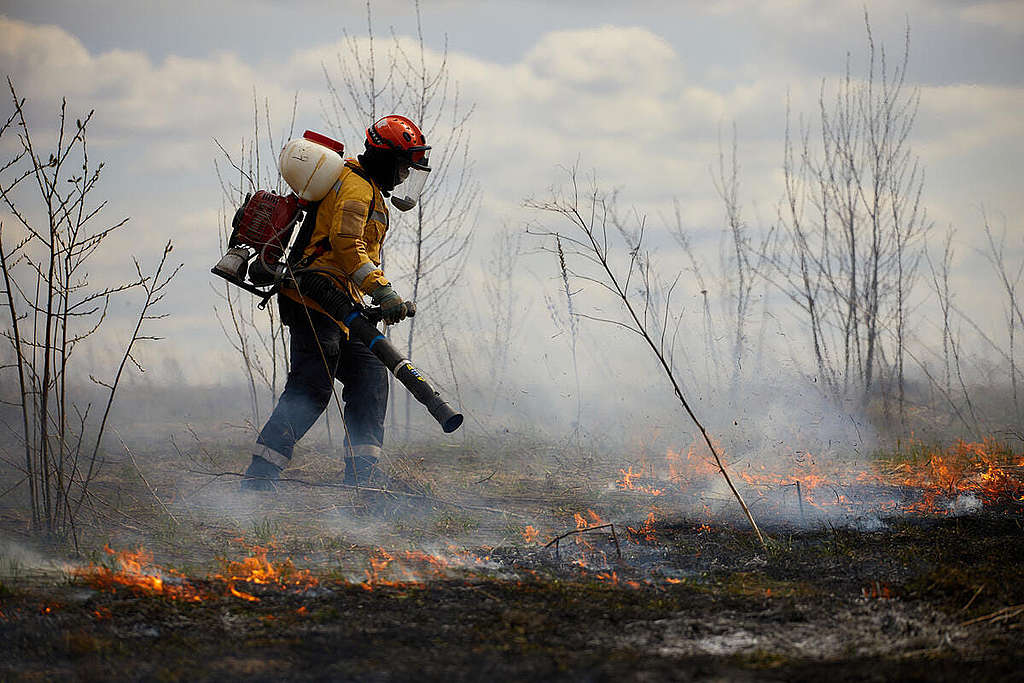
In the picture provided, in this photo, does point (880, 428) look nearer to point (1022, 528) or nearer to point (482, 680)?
point (1022, 528)

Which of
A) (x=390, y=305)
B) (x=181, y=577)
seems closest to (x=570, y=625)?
(x=181, y=577)

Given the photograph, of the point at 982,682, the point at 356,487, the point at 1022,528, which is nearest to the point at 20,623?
the point at 356,487

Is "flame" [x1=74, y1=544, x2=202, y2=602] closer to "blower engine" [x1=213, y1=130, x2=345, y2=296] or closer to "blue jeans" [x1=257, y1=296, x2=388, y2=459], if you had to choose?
"blue jeans" [x1=257, y1=296, x2=388, y2=459]

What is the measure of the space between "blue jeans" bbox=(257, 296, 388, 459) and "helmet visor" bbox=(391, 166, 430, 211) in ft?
3.07

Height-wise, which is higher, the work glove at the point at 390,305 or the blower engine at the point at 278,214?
the blower engine at the point at 278,214

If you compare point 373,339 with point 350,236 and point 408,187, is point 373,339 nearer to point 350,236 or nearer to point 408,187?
point 350,236

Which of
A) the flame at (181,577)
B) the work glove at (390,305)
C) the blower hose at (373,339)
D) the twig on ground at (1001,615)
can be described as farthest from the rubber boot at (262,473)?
the twig on ground at (1001,615)

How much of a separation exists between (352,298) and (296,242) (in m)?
0.56

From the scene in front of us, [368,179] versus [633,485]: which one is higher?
[368,179]

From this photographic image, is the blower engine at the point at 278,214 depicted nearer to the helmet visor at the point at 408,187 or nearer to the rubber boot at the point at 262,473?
the helmet visor at the point at 408,187

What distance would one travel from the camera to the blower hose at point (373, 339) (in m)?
5.36

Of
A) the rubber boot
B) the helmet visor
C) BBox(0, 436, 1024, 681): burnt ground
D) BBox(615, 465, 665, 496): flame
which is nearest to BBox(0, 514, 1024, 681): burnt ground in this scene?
BBox(0, 436, 1024, 681): burnt ground

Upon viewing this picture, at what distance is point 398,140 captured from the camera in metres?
5.84

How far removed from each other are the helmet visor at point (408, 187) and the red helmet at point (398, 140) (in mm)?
48
